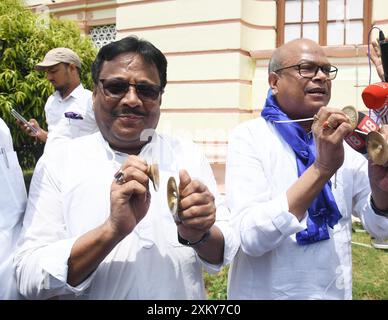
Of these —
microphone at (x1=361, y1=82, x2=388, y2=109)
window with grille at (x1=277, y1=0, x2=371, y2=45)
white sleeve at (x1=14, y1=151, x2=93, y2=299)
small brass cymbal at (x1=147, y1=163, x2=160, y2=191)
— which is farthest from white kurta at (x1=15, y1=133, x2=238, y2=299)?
window with grille at (x1=277, y1=0, x2=371, y2=45)

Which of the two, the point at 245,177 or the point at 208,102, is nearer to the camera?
the point at 245,177

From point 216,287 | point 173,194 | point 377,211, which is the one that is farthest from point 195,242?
point 216,287

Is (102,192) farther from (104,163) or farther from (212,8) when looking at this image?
(212,8)

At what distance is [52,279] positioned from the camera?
60.7 inches

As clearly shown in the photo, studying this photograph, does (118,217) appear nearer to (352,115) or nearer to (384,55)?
(352,115)

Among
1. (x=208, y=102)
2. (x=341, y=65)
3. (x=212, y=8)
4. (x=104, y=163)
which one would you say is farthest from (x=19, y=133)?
(x=104, y=163)

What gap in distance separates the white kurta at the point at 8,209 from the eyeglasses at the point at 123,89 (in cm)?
45

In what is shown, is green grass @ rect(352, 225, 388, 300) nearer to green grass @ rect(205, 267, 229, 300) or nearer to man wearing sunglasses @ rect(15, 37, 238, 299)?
green grass @ rect(205, 267, 229, 300)

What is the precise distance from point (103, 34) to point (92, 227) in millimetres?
7339

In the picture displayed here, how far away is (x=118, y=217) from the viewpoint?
1.44m

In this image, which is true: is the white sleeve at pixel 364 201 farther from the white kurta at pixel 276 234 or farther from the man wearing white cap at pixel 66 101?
the man wearing white cap at pixel 66 101

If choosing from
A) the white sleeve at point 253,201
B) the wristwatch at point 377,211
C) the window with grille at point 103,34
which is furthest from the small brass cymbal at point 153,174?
the window with grille at point 103,34

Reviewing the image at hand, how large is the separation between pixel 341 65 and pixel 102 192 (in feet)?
17.2
